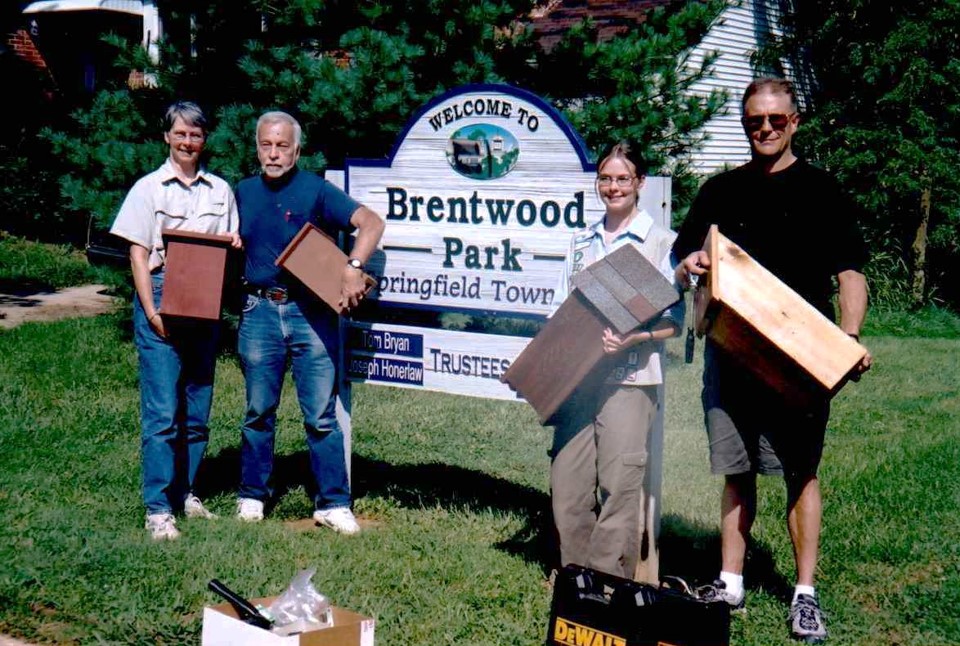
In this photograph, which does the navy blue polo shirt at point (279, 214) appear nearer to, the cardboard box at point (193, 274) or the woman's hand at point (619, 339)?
the cardboard box at point (193, 274)

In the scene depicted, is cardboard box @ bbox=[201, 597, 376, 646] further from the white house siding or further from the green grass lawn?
the white house siding

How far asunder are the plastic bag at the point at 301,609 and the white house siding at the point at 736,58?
13.7 m

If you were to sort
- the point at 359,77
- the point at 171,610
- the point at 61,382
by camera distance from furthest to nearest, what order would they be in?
the point at 61,382, the point at 359,77, the point at 171,610

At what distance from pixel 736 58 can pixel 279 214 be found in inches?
554

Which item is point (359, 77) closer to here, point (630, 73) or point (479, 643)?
point (630, 73)

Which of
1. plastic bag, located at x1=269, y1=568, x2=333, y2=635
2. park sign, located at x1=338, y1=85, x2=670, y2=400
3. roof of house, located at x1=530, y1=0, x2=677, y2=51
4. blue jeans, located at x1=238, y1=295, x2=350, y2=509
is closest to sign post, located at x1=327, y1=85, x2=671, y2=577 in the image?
park sign, located at x1=338, y1=85, x2=670, y2=400

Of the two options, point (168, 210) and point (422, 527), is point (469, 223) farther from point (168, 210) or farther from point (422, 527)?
point (422, 527)

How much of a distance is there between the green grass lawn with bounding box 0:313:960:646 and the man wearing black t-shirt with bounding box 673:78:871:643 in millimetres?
410

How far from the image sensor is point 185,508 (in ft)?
17.7

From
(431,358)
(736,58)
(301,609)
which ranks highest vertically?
(736,58)

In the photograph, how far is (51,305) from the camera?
11.9 metres

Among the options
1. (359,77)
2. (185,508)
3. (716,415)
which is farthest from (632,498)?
(359,77)

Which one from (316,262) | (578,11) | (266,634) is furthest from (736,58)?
(266,634)

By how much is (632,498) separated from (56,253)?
13.1 m
